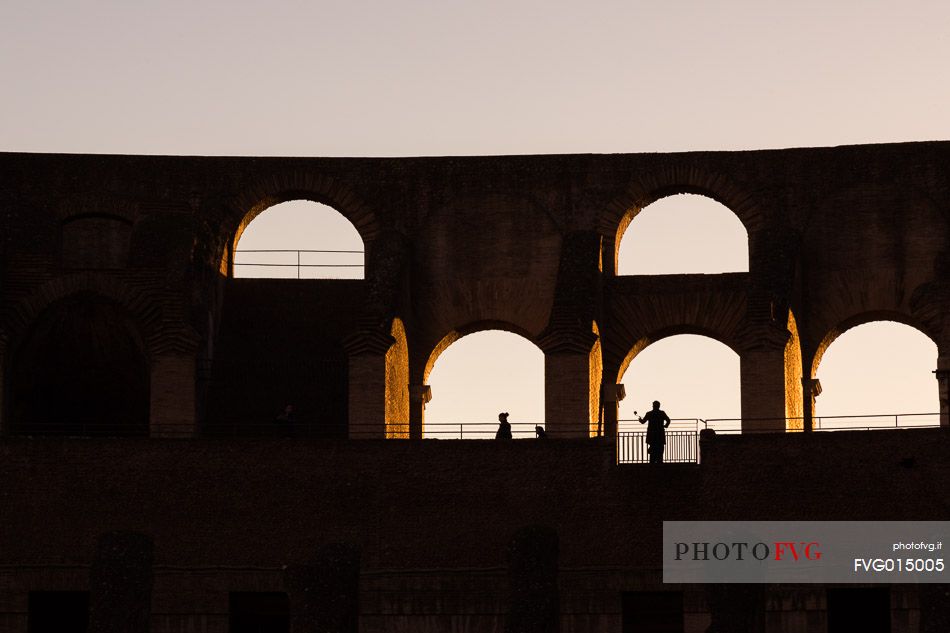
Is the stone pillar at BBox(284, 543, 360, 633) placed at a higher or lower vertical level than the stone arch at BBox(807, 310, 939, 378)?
lower

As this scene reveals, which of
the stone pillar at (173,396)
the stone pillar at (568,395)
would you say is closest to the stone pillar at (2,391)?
the stone pillar at (173,396)

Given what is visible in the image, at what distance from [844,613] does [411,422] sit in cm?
812

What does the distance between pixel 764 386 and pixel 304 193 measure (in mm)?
7765

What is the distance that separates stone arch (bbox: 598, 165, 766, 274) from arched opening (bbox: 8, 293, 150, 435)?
24.2 ft

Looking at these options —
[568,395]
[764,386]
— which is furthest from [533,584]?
[764,386]

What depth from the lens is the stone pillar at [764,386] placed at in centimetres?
2855

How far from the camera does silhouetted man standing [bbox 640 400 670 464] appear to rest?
26984mm

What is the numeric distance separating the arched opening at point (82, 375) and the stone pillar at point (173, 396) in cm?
133

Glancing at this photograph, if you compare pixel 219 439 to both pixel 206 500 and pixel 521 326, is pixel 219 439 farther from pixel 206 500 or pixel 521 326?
pixel 521 326

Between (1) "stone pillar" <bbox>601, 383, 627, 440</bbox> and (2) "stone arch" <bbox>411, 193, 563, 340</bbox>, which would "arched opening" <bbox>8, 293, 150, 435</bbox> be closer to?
(2) "stone arch" <bbox>411, 193, 563, 340</bbox>

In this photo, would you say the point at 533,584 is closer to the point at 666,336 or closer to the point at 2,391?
the point at 666,336

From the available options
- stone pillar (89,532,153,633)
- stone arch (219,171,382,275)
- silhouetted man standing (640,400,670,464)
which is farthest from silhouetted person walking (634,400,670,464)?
stone pillar (89,532,153,633)

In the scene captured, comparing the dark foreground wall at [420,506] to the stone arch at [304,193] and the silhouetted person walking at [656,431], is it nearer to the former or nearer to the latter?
the silhouetted person walking at [656,431]

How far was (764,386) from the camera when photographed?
93.9 ft
